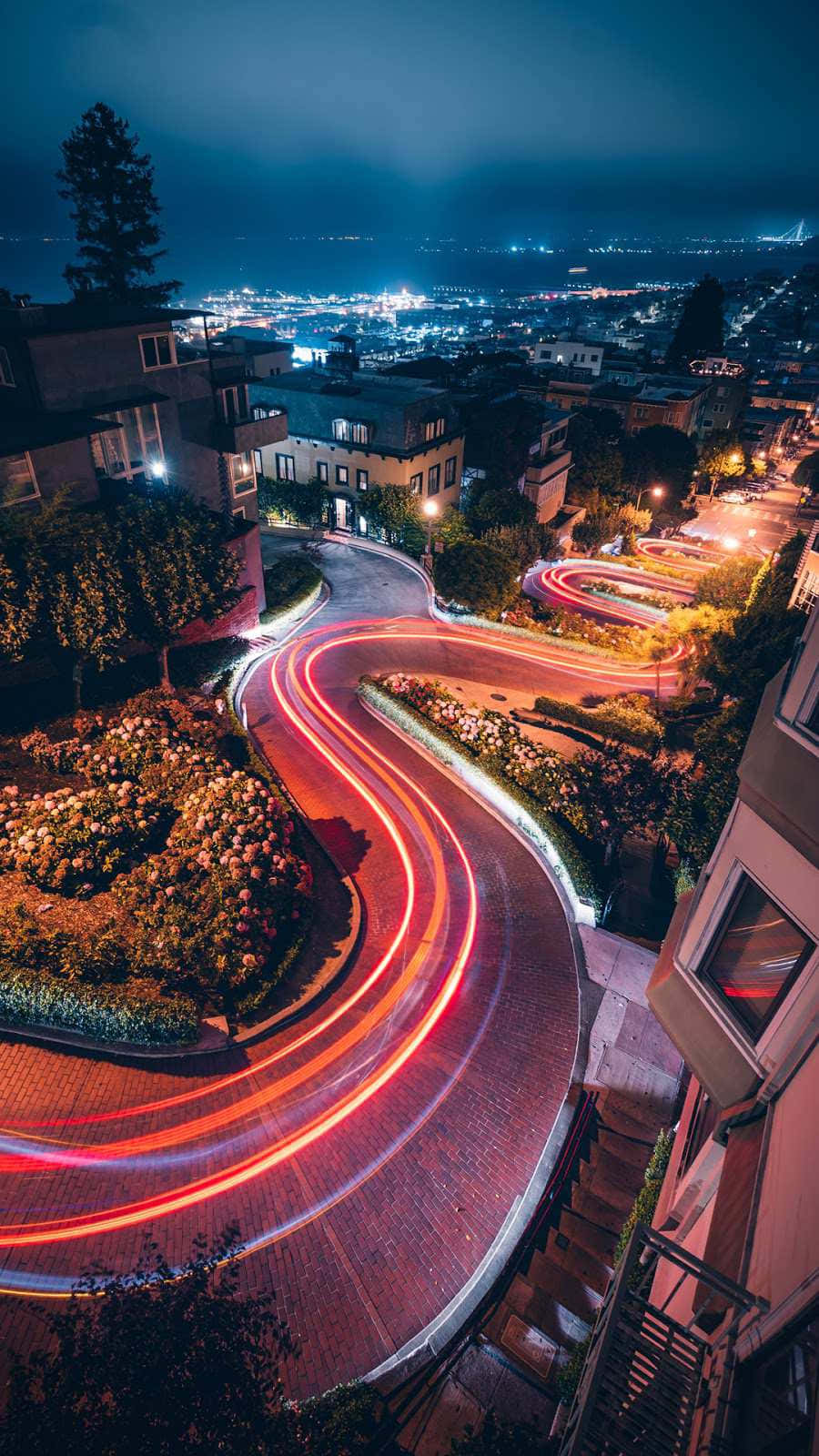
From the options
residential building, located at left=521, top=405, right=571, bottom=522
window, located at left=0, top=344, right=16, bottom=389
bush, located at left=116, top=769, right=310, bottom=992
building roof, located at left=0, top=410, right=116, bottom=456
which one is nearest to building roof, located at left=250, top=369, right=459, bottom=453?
residential building, located at left=521, top=405, right=571, bottom=522

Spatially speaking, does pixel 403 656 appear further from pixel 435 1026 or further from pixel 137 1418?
pixel 137 1418

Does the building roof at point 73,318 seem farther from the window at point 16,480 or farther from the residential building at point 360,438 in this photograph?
the residential building at point 360,438

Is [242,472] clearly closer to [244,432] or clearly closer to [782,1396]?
[244,432]

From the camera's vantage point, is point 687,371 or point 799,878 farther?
point 687,371

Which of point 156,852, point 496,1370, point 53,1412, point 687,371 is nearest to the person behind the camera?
point 53,1412

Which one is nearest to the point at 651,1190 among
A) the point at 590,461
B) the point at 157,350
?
the point at 157,350

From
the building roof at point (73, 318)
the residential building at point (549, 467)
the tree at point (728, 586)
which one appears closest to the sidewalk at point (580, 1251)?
the tree at point (728, 586)

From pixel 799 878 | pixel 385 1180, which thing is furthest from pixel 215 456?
pixel 799 878
